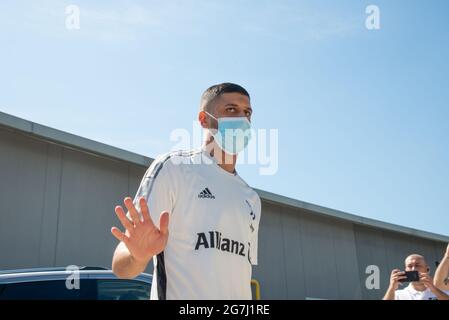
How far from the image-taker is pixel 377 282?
18.9 meters

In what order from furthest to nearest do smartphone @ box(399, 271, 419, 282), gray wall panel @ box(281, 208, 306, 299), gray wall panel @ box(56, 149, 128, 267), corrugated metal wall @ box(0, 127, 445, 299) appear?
1. gray wall panel @ box(281, 208, 306, 299)
2. gray wall panel @ box(56, 149, 128, 267)
3. corrugated metal wall @ box(0, 127, 445, 299)
4. smartphone @ box(399, 271, 419, 282)

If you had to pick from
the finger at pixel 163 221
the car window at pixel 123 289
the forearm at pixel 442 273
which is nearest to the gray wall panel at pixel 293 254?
the forearm at pixel 442 273

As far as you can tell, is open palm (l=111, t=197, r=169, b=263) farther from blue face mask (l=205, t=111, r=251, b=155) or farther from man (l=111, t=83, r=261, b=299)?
blue face mask (l=205, t=111, r=251, b=155)

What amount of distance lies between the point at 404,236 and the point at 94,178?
13989mm

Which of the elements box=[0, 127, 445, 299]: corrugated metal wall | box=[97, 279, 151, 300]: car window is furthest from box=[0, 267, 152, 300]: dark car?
box=[0, 127, 445, 299]: corrugated metal wall

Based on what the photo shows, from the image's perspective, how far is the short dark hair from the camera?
2.92 meters

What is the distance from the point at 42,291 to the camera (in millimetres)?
5461

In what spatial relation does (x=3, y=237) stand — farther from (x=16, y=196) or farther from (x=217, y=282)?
(x=217, y=282)

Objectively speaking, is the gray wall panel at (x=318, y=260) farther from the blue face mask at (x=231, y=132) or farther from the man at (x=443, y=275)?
the blue face mask at (x=231, y=132)

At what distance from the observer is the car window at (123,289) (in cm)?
575

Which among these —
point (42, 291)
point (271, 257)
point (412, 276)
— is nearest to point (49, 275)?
point (42, 291)

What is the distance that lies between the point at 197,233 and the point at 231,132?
691 millimetres

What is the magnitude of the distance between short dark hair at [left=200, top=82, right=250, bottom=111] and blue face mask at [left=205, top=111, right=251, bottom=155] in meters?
0.12
